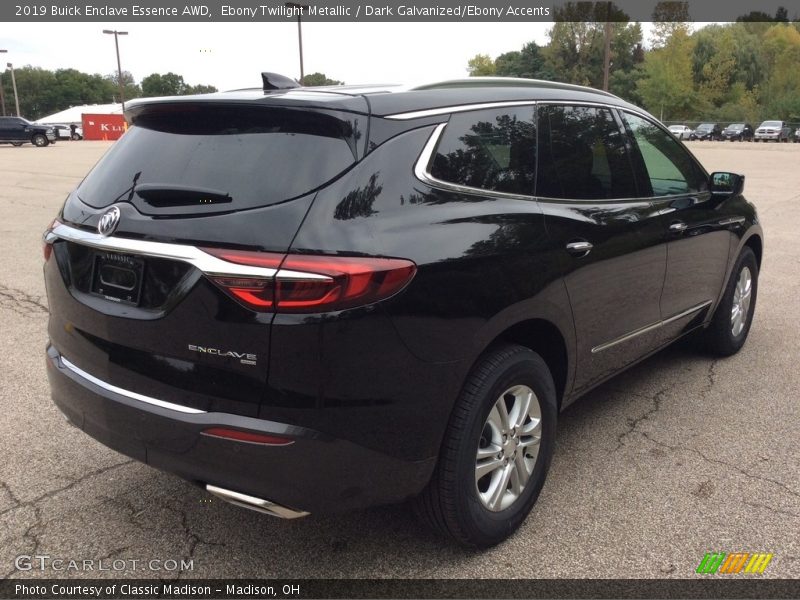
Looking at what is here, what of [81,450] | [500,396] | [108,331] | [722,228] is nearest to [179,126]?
[108,331]

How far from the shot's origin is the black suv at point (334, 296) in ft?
7.14

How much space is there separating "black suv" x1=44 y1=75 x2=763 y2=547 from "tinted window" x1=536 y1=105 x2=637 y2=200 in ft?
0.08

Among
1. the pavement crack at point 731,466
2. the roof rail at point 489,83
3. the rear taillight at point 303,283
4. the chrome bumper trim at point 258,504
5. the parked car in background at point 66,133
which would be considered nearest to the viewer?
the rear taillight at point 303,283

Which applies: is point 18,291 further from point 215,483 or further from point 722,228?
point 722,228

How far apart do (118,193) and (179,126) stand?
1.12 feet

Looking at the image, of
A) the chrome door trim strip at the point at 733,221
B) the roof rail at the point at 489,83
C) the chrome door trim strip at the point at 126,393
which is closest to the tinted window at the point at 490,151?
the roof rail at the point at 489,83

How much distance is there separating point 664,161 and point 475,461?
2447 millimetres

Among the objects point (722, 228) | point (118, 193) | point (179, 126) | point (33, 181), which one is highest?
point (179, 126)

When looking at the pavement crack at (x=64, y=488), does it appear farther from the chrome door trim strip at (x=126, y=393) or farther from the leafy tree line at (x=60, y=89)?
the leafy tree line at (x=60, y=89)

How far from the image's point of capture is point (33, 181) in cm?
1914

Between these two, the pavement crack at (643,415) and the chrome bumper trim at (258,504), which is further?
the pavement crack at (643,415)

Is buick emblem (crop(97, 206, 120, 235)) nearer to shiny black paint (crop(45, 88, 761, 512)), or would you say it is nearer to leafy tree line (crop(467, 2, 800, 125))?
shiny black paint (crop(45, 88, 761, 512))

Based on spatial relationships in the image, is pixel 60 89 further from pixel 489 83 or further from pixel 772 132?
pixel 489 83

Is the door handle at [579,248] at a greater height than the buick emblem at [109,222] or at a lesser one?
lesser
